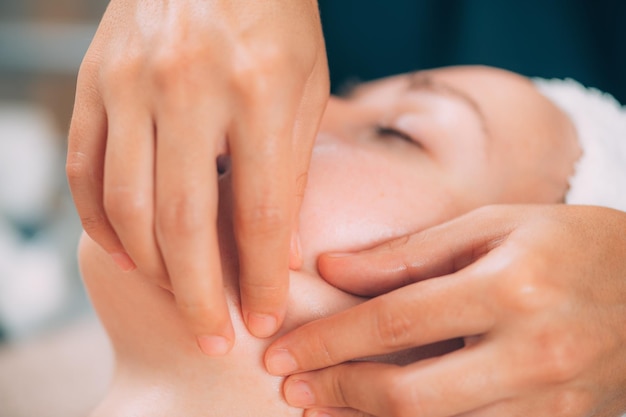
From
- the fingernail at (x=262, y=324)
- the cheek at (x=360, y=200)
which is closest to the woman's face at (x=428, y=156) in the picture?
the cheek at (x=360, y=200)

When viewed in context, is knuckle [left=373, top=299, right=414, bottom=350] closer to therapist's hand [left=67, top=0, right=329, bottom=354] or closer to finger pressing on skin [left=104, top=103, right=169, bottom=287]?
therapist's hand [left=67, top=0, right=329, bottom=354]

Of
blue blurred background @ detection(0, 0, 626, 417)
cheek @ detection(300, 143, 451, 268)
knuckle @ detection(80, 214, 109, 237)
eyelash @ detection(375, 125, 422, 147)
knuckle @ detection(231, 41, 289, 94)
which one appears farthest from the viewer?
blue blurred background @ detection(0, 0, 626, 417)

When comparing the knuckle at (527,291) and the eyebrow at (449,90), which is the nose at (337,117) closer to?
the eyebrow at (449,90)

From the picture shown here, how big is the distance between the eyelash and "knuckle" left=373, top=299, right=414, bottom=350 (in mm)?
366

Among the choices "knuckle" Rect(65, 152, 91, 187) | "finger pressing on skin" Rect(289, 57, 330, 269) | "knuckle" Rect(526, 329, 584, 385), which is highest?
"finger pressing on skin" Rect(289, 57, 330, 269)

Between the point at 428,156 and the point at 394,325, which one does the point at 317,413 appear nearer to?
the point at 394,325

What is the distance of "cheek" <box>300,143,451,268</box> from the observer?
2.50 feet

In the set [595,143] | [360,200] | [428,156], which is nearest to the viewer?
[360,200]

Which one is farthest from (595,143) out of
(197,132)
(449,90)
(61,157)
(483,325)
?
(61,157)

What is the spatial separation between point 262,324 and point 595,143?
0.71m

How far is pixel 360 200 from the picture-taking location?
31.1 inches

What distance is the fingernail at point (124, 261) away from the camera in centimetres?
66

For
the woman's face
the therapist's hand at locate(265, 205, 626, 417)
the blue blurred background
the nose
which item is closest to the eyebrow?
the woman's face

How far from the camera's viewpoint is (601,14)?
1.60 metres
